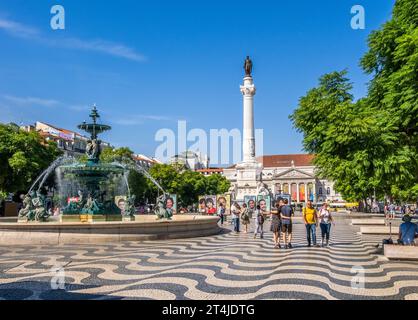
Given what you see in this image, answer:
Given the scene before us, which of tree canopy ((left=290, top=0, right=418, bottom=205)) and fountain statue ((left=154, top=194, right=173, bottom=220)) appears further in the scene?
fountain statue ((left=154, top=194, right=173, bottom=220))

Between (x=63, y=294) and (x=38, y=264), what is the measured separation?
12.1ft

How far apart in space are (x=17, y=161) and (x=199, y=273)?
1422 inches

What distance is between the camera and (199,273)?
8656 mm

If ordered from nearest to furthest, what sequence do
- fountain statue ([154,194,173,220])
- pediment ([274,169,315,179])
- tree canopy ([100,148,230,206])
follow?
1. fountain statue ([154,194,173,220])
2. tree canopy ([100,148,230,206])
3. pediment ([274,169,315,179])

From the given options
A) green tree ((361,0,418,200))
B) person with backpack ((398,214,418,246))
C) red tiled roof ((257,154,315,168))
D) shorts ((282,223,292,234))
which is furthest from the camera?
red tiled roof ((257,154,315,168))

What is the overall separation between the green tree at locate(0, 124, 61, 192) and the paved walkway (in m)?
29.5

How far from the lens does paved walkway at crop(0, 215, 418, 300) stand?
22.1 feet

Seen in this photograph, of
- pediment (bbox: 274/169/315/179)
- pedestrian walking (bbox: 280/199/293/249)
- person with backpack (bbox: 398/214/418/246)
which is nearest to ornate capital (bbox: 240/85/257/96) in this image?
pedestrian walking (bbox: 280/199/293/249)

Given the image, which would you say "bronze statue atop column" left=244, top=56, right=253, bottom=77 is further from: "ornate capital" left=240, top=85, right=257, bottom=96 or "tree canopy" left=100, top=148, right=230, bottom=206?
"tree canopy" left=100, top=148, right=230, bottom=206

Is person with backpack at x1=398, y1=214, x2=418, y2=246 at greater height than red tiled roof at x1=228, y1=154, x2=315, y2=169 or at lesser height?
lesser

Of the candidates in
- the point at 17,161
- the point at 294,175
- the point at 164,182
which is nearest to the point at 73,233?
the point at 17,161

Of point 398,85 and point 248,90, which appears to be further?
point 248,90

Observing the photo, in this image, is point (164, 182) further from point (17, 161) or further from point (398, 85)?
point (398, 85)

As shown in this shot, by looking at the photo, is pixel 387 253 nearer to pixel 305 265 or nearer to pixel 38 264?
pixel 305 265
